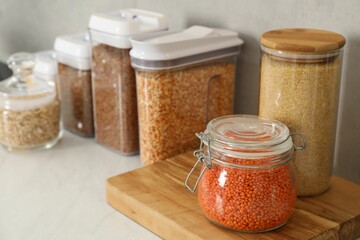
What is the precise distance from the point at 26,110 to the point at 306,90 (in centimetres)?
65

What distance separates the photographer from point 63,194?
118 cm

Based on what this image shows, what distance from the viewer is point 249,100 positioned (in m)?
1.34

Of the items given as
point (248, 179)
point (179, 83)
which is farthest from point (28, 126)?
point (248, 179)

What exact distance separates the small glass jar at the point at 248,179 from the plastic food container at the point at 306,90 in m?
0.06

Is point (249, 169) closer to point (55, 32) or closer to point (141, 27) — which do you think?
point (141, 27)

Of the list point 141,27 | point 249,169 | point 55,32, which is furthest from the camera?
point 55,32

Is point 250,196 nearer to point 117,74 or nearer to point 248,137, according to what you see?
point 248,137

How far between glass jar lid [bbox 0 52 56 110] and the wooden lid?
568mm

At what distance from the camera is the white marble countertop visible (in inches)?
40.9

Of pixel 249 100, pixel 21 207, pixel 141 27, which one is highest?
pixel 141 27

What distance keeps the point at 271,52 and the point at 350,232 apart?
0.31 m

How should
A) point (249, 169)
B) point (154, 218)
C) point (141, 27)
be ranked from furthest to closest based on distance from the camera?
point (141, 27)
point (154, 218)
point (249, 169)

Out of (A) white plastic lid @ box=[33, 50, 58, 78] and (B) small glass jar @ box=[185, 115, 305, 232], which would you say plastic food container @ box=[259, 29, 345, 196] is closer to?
(B) small glass jar @ box=[185, 115, 305, 232]

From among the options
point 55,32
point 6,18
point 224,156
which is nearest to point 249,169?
point 224,156
